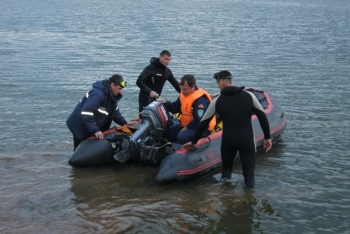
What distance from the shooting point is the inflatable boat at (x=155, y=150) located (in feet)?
26.1

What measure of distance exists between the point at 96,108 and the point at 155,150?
1152mm

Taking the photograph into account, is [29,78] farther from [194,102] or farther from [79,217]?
[79,217]

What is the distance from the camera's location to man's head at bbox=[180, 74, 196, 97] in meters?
8.21

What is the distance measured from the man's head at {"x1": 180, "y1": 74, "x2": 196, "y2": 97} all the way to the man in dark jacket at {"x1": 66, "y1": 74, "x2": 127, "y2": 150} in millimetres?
937

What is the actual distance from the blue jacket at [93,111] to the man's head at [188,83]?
41.9 inches

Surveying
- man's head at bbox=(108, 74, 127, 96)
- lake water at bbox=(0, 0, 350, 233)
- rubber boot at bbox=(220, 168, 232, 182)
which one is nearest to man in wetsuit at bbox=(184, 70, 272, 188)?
rubber boot at bbox=(220, 168, 232, 182)

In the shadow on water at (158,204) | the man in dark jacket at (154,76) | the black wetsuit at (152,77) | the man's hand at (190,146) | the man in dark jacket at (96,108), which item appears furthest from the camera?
the black wetsuit at (152,77)

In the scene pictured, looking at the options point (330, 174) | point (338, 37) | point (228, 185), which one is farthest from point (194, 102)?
point (338, 37)

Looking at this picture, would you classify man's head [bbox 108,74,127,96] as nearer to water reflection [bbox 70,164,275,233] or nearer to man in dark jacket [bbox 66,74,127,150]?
man in dark jacket [bbox 66,74,127,150]

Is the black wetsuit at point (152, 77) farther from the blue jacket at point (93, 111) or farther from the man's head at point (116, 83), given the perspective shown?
the man's head at point (116, 83)

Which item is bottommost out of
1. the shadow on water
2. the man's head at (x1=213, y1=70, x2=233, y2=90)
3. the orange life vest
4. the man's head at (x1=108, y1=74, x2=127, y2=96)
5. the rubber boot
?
the shadow on water

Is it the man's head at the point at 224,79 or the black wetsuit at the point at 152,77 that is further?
the black wetsuit at the point at 152,77

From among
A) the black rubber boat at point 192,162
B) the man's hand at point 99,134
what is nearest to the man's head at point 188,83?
the black rubber boat at point 192,162

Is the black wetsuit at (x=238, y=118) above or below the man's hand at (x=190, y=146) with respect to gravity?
above
